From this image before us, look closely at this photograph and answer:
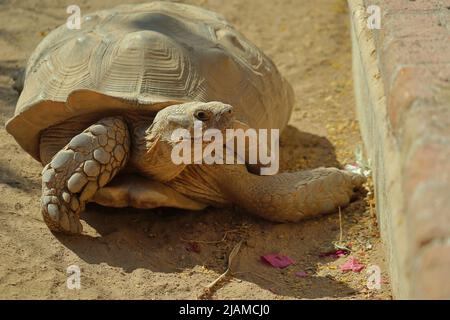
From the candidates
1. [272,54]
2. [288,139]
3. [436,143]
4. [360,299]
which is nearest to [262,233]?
[360,299]

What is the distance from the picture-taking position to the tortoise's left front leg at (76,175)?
3416 millimetres

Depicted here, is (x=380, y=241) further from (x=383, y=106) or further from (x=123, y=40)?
(x=123, y=40)

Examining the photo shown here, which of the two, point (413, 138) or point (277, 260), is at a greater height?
point (413, 138)

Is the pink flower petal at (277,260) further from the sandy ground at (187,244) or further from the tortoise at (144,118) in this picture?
the tortoise at (144,118)

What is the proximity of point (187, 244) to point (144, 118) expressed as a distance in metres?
0.63

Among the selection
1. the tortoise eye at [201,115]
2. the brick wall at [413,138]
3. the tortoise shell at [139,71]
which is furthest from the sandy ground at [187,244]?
the tortoise eye at [201,115]

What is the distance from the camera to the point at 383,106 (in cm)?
310

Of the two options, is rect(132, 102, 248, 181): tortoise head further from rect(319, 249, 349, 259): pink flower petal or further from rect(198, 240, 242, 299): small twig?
rect(319, 249, 349, 259): pink flower petal

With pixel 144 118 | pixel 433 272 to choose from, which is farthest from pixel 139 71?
pixel 433 272

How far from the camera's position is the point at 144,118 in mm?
3654

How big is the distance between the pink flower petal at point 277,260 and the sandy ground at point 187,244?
0.03 metres
